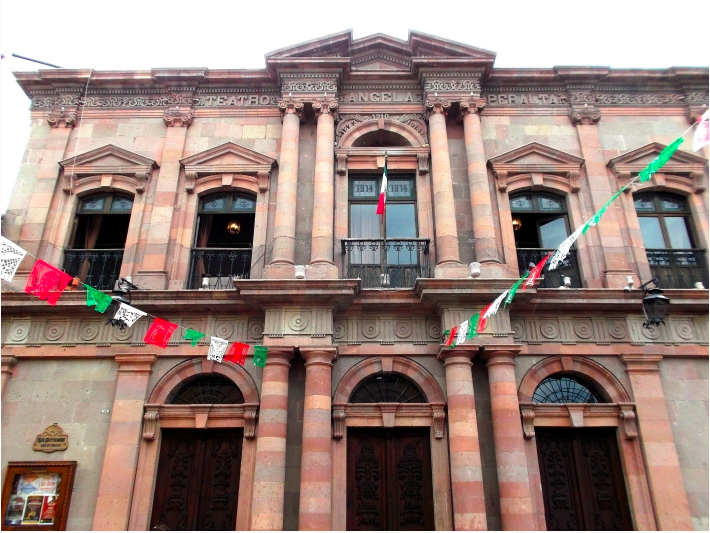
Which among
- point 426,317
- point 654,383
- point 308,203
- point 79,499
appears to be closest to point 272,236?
point 308,203

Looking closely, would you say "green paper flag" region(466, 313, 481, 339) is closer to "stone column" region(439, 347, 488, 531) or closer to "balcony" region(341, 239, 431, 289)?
"stone column" region(439, 347, 488, 531)

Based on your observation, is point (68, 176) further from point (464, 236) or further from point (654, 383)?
point (654, 383)

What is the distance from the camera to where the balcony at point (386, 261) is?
1154 centimetres

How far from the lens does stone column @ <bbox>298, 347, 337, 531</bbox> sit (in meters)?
9.30

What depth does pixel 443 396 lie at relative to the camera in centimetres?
1052

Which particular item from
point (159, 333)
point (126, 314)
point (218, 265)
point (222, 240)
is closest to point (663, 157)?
point (159, 333)

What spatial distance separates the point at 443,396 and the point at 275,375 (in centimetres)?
338

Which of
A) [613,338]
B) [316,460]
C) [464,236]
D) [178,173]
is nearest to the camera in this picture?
[316,460]

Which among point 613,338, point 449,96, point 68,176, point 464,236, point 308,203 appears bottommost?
point 613,338

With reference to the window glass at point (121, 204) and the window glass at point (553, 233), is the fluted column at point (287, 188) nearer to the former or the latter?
the window glass at point (121, 204)

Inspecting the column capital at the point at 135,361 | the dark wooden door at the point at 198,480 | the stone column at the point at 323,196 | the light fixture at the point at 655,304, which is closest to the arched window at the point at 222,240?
the stone column at the point at 323,196

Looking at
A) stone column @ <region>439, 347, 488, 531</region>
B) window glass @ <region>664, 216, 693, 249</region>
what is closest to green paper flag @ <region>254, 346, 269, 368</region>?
stone column @ <region>439, 347, 488, 531</region>

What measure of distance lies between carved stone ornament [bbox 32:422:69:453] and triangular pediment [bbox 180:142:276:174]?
21.1 feet

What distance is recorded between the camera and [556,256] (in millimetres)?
8672
